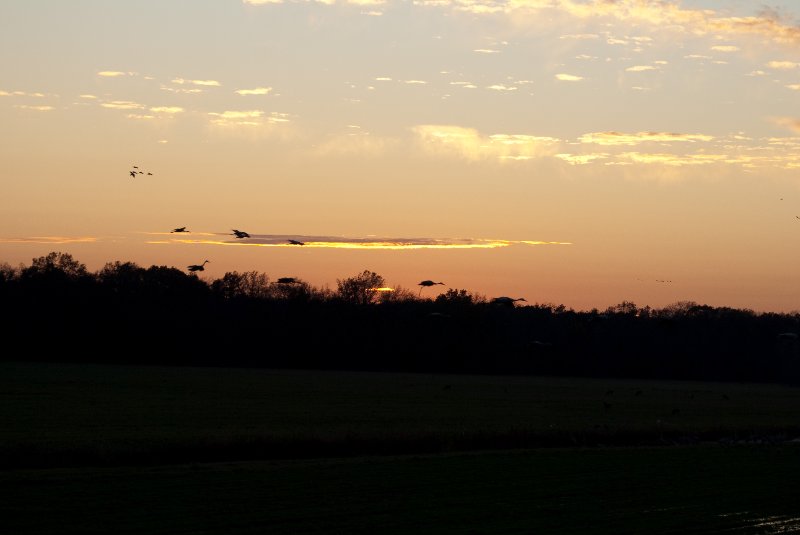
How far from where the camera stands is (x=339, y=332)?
130750mm

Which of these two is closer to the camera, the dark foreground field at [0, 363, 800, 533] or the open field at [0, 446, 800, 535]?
the open field at [0, 446, 800, 535]

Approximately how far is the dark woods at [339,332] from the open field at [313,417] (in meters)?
22.5

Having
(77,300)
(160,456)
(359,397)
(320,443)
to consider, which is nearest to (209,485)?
(160,456)

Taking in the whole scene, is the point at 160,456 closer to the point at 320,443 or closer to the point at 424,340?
the point at 320,443

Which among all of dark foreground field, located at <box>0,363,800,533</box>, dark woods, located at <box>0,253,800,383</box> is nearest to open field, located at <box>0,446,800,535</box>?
dark foreground field, located at <box>0,363,800,533</box>

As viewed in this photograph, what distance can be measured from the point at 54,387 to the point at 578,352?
8332 centimetres

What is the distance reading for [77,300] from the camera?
11788 cm

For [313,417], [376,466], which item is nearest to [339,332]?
[313,417]

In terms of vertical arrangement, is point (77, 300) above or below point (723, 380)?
above

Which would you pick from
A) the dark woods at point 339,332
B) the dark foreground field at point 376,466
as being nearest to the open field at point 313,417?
the dark foreground field at point 376,466

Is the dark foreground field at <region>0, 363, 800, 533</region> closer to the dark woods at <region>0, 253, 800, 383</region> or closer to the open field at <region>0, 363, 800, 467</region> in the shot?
the open field at <region>0, 363, 800, 467</region>

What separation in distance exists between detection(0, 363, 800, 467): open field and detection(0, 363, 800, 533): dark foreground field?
0.14 m

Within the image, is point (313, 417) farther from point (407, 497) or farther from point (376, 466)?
point (407, 497)

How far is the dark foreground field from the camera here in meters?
21.0
